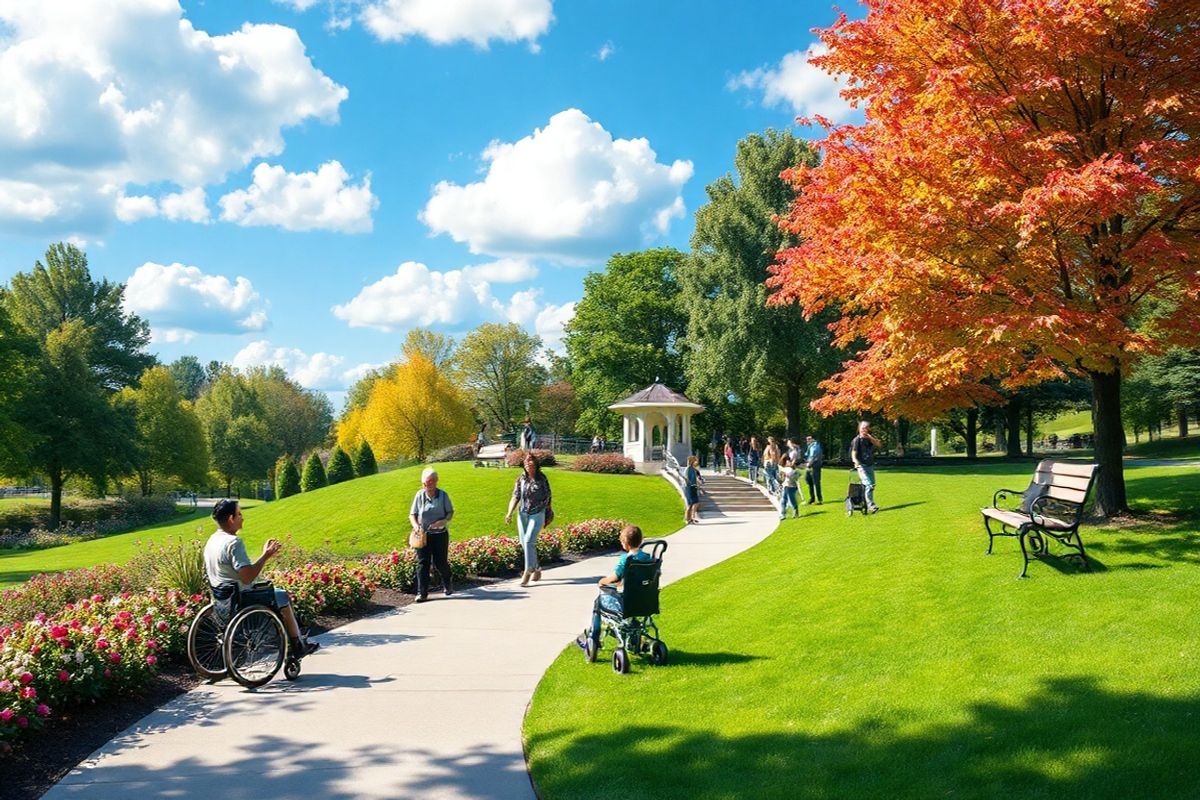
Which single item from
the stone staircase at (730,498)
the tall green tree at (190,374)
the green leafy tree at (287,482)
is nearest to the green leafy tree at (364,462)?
the green leafy tree at (287,482)

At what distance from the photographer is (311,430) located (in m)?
83.3

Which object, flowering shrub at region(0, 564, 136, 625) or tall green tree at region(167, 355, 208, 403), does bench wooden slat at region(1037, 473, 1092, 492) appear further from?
tall green tree at region(167, 355, 208, 403)

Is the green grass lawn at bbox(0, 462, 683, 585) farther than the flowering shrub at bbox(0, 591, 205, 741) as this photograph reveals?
Yes

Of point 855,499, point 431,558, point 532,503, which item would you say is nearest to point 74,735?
point 431,558

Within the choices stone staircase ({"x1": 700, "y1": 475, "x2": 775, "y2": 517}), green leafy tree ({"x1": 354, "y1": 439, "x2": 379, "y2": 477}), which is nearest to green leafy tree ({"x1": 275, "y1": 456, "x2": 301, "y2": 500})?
green leafy tree ({"x1": 354, "y1": 439, "x2": 379, "y2": 477})

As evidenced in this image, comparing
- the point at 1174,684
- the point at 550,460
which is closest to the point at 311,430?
the point at 550,460

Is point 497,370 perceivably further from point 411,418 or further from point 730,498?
point 730,498

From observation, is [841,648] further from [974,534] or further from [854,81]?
[854,81]

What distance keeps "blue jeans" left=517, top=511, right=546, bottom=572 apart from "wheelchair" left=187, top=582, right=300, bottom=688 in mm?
5038

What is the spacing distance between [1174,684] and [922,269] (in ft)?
16.7

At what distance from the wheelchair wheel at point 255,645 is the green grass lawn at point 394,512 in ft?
36.7

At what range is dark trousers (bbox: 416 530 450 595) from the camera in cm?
1104

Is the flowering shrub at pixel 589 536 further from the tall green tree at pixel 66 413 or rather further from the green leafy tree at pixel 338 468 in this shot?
the tall green tree at pixel 66 413

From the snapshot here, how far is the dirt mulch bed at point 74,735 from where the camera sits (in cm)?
501
